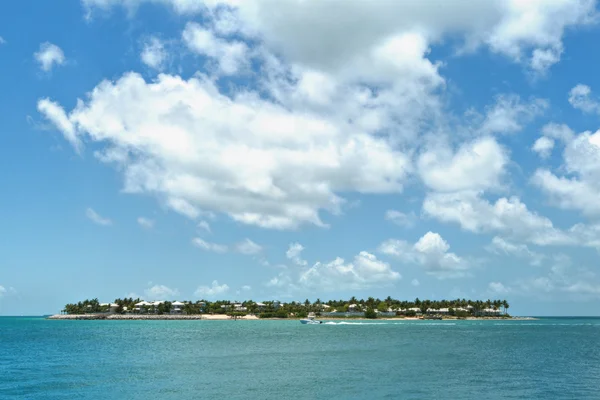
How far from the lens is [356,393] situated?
49938 mm

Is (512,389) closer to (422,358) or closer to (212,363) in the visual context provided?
(422,358)

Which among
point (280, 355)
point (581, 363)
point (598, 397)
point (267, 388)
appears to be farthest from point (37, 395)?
point (581, 363)

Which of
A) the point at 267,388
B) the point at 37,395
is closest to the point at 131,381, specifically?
the point at 37,395

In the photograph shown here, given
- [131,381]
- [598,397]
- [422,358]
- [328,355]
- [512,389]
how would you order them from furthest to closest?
[328,355] < [422,358] < [131,381] < [512,389] < [598,397]

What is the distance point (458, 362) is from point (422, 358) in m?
5.94

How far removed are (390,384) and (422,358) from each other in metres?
27.0

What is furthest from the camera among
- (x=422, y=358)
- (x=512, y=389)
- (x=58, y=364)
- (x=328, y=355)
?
(x=328, y=355)

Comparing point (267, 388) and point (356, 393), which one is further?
point (267, 388)

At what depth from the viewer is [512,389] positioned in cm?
5306

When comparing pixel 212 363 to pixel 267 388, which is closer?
pixel 267 388

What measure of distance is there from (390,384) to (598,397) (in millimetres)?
18879

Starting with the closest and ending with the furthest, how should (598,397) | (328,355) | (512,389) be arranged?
(598,397)
(512,389)
(328,355)

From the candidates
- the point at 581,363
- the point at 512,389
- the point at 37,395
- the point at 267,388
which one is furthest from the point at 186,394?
the point at 581,363

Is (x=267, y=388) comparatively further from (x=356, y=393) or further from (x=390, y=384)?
(x=390, y=384)
